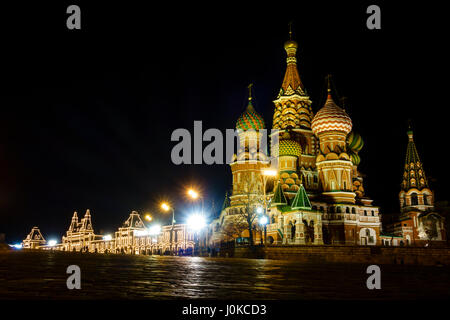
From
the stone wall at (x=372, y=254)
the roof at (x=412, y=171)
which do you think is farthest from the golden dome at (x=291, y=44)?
the stone wall at (x=372, y=254)

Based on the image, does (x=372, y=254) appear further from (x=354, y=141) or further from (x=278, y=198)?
(x=354, y=141)

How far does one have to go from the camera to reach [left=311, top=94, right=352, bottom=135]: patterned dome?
180 ft

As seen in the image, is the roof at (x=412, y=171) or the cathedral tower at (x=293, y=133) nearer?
the cathedral tower at (x=293, y=133)

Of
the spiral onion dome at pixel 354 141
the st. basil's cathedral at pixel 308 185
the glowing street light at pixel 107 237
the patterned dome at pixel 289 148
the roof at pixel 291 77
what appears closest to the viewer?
the st. basil's cathedral at pixel 308 185

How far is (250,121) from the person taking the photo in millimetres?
60719

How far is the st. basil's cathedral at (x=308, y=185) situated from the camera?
4969 cm

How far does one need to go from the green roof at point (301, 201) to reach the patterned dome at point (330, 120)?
1116cm

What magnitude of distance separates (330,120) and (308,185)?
373 inches

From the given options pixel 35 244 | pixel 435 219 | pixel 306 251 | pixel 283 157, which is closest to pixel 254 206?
pixel 283 157

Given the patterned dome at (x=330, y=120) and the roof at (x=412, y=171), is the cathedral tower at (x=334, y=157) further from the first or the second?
Result: the roof at (x=412, y=171)
